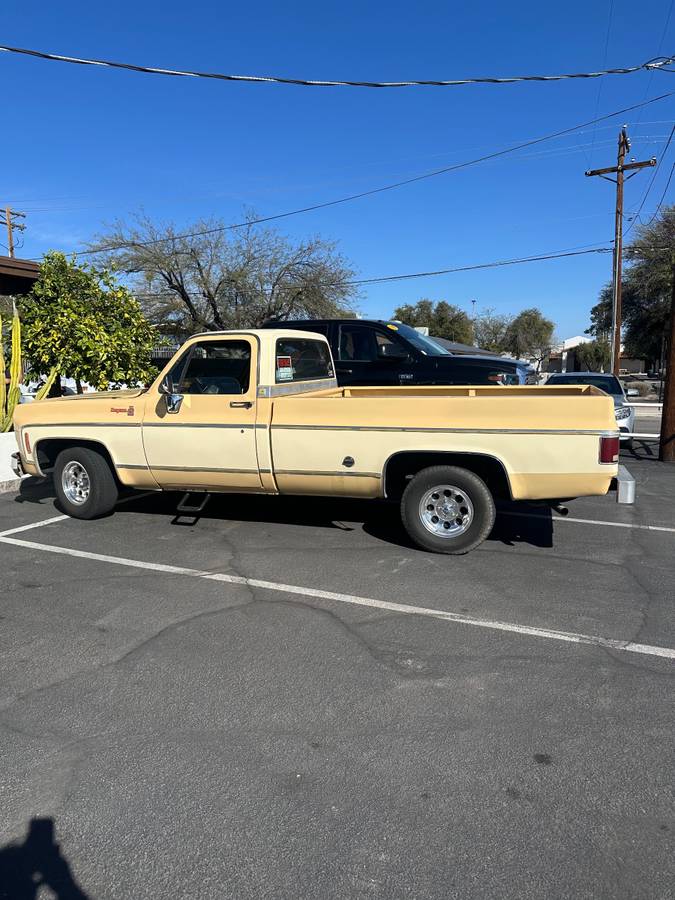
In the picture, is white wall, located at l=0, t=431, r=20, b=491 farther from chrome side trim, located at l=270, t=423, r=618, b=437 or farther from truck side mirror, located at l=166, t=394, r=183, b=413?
chrome side trim, located at l=270, t=423, r=618, b=437

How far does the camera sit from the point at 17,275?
11.3 m

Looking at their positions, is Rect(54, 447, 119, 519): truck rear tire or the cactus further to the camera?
the cactus

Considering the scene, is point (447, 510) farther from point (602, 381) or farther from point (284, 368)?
point (602, 381)

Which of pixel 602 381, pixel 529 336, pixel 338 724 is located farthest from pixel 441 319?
pixel 338 724

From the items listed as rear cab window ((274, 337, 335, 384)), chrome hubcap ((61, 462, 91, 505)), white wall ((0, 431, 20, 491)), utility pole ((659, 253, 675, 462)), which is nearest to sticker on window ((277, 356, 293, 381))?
rear cab window ((274, 337, 335, 384))

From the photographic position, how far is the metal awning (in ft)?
36.2

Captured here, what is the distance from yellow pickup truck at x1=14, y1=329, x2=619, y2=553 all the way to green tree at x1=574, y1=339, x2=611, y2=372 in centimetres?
6079

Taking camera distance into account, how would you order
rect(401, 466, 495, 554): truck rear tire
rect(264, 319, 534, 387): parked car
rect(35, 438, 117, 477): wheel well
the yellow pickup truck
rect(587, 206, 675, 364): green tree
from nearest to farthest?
the yellow pickup truck < rect(401, 466, 495, 554): truck rear tire < rect(35, 438, 117, 477): wheel well < rect(264, 319, 534, 387): parked car < rect(587, 206, 675, 364): green tree

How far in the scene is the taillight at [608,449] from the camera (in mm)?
5141

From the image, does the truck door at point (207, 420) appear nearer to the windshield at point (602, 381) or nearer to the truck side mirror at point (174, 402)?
the truck side mirror at point (174, 402)

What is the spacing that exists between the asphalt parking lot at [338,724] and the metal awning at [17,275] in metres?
7.06

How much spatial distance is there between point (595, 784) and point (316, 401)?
3.86 meters

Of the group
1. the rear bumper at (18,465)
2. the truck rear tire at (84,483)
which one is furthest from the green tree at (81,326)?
the truck rear tire at (84,483)

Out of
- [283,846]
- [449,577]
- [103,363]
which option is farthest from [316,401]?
[103,363]
